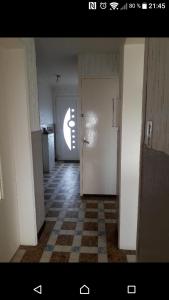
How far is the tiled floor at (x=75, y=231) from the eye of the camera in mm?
1764

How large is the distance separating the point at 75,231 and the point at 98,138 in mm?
1432

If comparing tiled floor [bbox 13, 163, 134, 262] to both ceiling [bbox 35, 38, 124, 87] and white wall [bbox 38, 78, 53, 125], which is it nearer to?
ceiling [bbox 35, 38, 124, 87]

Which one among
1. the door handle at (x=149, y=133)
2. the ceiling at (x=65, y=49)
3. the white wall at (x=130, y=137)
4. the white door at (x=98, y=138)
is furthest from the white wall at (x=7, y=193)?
the white door at (x=98, y=138)

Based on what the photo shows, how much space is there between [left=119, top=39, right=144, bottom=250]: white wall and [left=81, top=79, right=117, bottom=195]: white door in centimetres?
129

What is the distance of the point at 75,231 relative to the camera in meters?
2.18

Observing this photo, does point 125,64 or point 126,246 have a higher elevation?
point 125,64

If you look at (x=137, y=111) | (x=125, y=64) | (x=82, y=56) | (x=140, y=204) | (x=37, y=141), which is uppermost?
(x=82, y=56)

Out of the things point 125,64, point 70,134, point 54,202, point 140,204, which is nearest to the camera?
point 140,204

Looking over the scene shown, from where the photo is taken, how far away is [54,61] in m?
3.00

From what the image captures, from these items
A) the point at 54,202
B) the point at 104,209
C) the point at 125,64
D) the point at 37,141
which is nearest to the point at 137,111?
the point at 125,64
